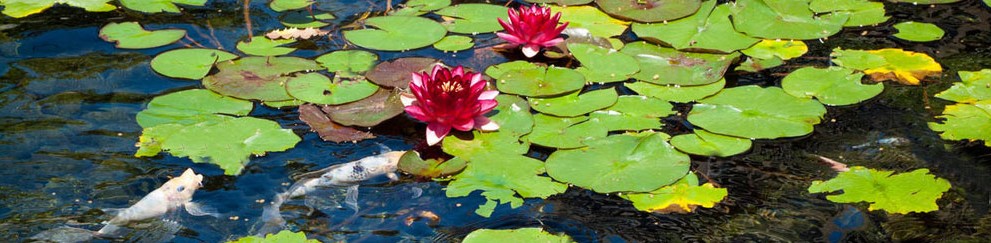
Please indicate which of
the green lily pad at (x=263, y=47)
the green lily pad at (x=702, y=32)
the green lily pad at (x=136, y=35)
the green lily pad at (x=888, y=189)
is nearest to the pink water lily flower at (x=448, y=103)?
the green lily pad at (x=263, y=47)

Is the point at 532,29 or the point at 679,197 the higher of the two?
the point at 532,29

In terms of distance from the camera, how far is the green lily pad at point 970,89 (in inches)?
144

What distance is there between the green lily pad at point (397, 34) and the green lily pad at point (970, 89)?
212 cm

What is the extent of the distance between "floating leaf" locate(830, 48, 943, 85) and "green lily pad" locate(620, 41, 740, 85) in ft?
1.56

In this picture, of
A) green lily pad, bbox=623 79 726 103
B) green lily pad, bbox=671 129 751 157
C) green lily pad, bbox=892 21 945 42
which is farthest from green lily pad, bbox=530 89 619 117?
green lily pad, bbox=892 21 945 42

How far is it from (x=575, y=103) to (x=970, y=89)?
1.58 meters

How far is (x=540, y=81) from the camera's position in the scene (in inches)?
150

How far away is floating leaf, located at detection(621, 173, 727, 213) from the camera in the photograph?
2.98 meters

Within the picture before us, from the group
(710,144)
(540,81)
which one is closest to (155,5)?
(540,81)

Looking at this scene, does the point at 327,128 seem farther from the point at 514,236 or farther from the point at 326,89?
the point at 514,236

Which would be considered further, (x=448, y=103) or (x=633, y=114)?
(x=633, y=114)

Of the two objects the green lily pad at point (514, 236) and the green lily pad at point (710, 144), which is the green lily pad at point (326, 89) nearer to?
the green lily pad at point (514, 236)

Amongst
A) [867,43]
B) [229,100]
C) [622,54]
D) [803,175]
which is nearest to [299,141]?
[229,100]

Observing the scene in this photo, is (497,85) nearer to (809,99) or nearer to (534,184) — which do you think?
(534,184)
